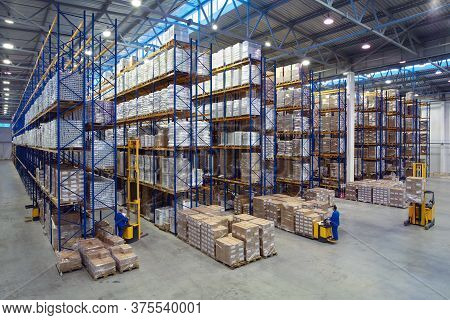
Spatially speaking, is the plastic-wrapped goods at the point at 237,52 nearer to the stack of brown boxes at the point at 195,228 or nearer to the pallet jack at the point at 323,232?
the stack of brown boxes at the point at 195,228

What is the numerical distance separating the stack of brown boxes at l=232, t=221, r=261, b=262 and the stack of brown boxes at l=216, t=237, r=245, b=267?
0.43 ft

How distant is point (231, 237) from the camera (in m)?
7.55

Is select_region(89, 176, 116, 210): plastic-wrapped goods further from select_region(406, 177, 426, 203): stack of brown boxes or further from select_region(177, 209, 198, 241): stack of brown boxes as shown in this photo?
select_region(406, 177, 426, 203): stack of brown boxes

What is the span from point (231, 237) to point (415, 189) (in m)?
6.67

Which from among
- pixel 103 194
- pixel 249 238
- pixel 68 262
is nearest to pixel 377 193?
pixel 249 238

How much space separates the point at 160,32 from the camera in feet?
49.6

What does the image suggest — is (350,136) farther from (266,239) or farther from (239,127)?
(266,239)

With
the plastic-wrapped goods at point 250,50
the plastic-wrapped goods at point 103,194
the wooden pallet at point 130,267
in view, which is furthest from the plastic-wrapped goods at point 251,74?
the wooden pallet at point 130,267

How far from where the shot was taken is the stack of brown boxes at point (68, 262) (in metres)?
6.56

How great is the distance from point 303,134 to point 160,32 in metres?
8.40

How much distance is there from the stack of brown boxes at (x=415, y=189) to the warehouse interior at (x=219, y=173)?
0.04 metres

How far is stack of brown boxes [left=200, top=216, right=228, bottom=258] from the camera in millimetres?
7496

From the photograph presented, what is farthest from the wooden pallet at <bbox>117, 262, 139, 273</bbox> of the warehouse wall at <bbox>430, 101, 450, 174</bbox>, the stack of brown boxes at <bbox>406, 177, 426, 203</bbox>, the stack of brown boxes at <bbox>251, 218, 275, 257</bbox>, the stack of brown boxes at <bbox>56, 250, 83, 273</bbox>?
the warehouse wall at <bbox>430, 101, 450, 174</bbox>
